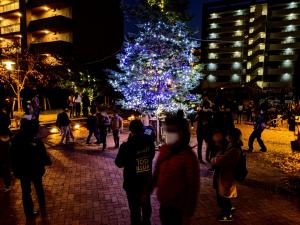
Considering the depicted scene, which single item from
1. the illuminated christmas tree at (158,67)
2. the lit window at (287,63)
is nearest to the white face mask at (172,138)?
the illuminated christmas tree at (158,67)

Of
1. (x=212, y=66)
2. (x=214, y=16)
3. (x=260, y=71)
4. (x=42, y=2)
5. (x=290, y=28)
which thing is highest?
(x=214, y=16)

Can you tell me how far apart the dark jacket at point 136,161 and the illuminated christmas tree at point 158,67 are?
759 cm

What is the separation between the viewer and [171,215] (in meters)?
3.42

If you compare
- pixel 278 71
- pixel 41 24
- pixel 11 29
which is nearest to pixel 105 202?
pixel 41 24

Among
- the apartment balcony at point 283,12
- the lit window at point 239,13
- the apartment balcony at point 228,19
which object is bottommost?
the apartment balcony at point 283,12

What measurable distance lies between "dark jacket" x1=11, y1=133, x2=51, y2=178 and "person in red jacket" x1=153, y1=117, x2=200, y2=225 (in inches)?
103

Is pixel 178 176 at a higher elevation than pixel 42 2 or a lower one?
lower

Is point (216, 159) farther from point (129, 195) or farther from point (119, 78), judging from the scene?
point (119, 78)

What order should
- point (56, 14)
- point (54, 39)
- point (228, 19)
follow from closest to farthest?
1. point (54, 39)
2. point (56, 14)
3. point (228, 19)

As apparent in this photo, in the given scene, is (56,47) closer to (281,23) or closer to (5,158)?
(5,158)

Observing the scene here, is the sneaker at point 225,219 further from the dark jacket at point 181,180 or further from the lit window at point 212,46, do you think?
the lit window at point 212,46

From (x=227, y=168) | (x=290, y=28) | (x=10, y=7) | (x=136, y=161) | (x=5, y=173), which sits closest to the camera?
(x=136, y=161)

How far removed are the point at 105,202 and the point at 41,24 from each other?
33.9 m

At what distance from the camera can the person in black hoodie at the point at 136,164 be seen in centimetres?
406
